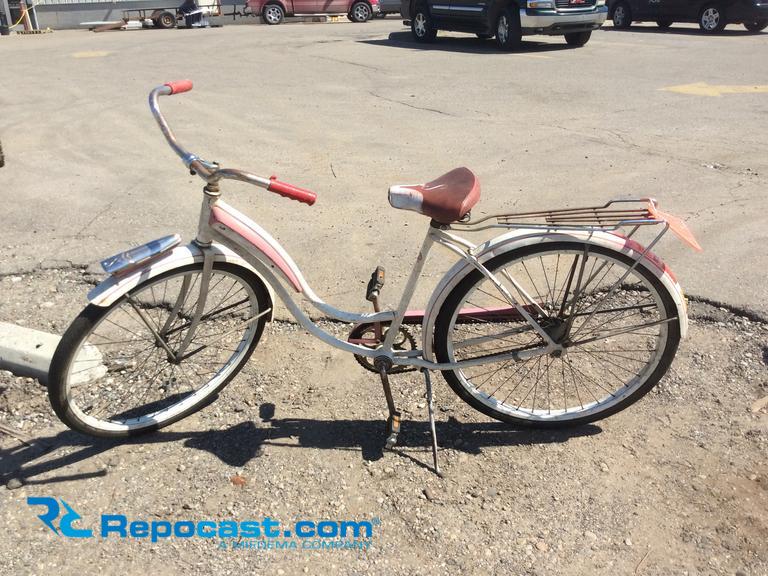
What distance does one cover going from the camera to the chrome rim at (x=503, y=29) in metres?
12.8

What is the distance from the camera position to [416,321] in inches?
129

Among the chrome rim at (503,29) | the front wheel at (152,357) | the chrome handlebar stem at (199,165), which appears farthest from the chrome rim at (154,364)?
the chrome rim at (503,29)

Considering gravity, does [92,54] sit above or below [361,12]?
below

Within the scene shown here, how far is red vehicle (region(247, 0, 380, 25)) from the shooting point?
20031 mm

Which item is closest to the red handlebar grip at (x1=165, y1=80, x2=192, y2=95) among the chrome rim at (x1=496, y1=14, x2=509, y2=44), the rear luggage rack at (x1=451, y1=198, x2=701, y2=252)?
the rear luggage rack at (x1=451, y1=198, x2=701, y2=252)

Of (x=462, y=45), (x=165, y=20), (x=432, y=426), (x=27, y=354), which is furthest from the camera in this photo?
(x=165, y=20)

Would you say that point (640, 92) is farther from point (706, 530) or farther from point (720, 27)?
point (720, 27)

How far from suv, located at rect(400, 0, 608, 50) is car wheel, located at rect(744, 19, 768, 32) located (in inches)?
203

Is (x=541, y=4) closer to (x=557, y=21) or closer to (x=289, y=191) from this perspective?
(x=557, y=21)

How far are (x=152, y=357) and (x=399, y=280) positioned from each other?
1.57m

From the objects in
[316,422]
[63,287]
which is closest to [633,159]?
[316,422]

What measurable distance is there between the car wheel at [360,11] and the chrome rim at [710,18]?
9.58 meters

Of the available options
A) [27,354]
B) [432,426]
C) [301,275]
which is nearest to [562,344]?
[432,426]

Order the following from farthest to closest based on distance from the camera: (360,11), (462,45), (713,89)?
(360,11)
(462,45)
(713,89)
